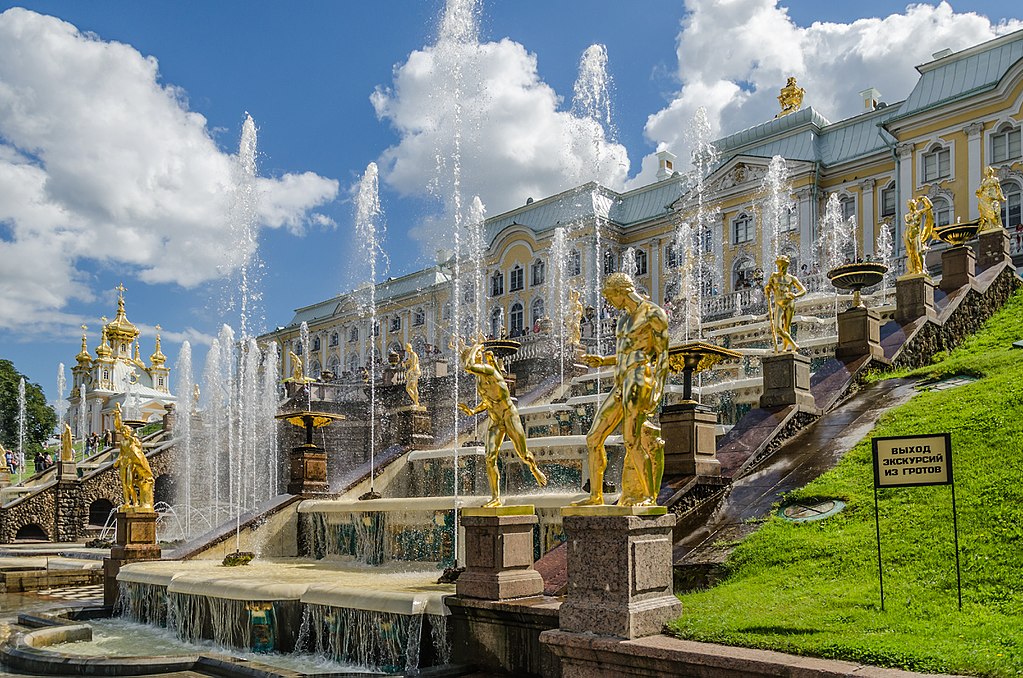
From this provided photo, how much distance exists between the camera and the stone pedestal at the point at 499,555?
859 cm

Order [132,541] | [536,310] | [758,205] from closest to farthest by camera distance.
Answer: [132,541]
[758,205]
[536,310]

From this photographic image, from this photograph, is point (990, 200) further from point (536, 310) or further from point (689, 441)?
point (536, 310)

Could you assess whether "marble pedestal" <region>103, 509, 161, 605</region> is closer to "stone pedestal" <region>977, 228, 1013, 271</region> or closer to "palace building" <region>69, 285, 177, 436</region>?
"stone pedestal" <region>977, 228, 1013, 271</region>

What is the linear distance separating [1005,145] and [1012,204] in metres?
2.80

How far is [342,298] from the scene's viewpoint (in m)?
79.2

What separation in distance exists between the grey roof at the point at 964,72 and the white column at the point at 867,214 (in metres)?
3.78

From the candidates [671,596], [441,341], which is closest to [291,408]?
[671,596]

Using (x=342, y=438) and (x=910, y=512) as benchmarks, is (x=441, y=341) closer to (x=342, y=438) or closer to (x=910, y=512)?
(x=342, y=438)

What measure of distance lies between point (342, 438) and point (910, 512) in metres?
22.4

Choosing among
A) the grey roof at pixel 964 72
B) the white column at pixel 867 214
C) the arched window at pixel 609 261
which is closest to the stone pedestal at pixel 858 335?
the grey roof at pixel 964 72

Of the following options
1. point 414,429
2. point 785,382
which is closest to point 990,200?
point 785,382

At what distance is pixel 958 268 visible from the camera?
17391 mm

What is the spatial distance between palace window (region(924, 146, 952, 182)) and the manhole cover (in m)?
35.8

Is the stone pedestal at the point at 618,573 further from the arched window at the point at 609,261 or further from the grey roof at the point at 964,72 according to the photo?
the arched window at the point at 609,261
